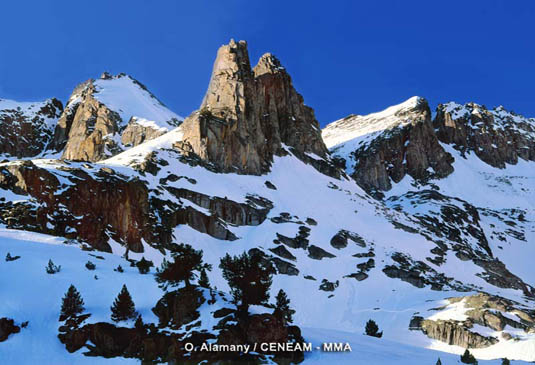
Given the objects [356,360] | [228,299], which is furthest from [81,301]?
[356,360]

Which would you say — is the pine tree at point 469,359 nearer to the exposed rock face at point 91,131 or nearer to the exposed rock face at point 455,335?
the exposed rock face at point 455,335

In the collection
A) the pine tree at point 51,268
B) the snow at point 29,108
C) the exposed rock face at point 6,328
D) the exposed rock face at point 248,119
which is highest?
the snow at point 29,108

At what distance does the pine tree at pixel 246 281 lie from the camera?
106 ft

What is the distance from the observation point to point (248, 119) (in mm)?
118750

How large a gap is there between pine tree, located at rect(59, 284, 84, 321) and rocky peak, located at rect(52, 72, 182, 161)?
106063 millimetres

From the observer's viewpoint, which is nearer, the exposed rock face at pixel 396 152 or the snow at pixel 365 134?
the exposed rock face at pixel 396 152

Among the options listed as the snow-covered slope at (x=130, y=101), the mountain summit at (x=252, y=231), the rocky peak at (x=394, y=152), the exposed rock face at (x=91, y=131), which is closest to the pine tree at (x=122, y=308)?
the mountain summit at (x=252, y=231)

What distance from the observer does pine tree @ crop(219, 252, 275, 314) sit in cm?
3234

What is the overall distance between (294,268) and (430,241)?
3459 centimetres

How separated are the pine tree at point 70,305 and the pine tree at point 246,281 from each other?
9280 mm

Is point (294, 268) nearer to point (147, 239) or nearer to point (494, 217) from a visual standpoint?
point (147, 239)

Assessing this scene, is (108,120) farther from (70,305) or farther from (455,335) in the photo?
(70,305)

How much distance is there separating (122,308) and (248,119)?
298 ft

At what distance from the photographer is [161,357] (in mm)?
28438
